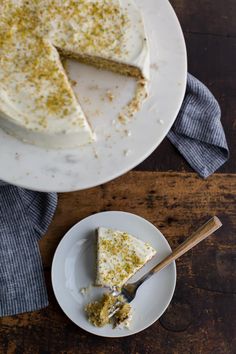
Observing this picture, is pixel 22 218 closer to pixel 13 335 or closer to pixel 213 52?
pixel 13 335

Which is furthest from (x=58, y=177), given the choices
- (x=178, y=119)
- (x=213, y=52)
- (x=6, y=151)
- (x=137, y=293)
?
(x=213, y=52)

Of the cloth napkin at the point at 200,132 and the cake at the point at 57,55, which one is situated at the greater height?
the cake at the point at 57,55

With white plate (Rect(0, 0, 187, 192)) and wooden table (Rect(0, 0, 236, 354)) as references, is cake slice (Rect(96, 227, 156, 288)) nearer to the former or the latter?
wooden table (Rect(0, 0, 236, 354))

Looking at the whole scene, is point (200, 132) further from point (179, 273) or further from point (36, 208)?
point (36, 208)

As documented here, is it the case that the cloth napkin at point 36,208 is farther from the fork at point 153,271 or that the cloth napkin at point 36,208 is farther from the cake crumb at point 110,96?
the cake crumb at point 110,96

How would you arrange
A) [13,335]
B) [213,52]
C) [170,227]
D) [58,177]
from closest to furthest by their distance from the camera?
[58,177] → [13,335] → [170,227] → [213,52]

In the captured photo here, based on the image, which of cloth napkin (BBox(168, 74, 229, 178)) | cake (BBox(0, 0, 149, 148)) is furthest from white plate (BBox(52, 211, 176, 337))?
cake (BBox(0, 0, 149, 148))

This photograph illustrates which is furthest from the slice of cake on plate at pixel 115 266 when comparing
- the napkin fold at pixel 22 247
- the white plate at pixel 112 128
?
the white plate at pixel 112 128

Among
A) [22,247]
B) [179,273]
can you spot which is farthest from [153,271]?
[22,247]
